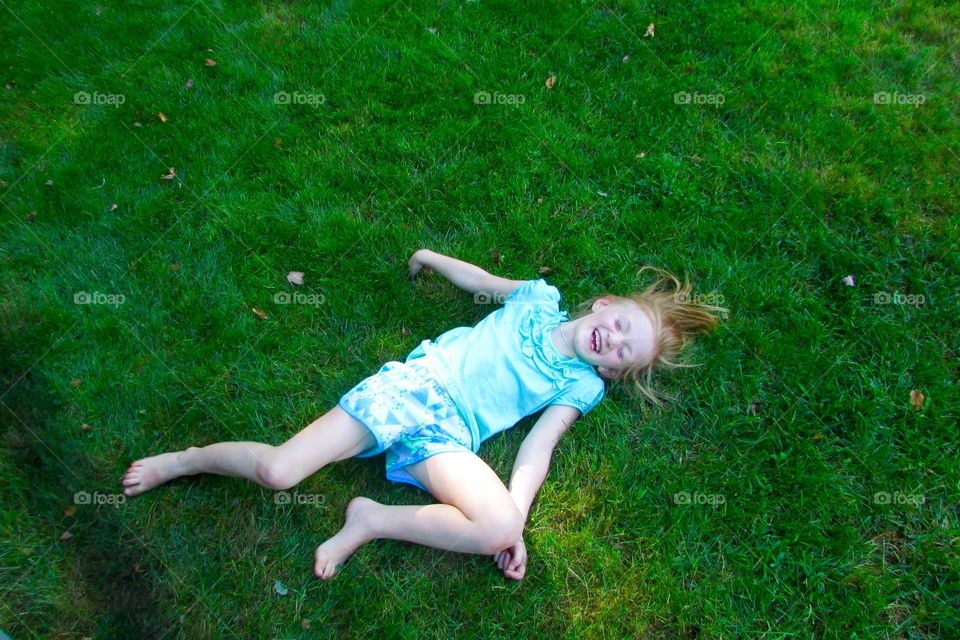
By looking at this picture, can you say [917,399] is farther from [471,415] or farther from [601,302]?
[471,415]

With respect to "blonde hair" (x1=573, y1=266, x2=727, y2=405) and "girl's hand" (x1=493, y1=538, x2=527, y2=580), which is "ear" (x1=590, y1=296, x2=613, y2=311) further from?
"girl's hand" (x1=493, y1=538, x2=527, y2=580)

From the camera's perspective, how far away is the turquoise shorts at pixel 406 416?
9.57 ft

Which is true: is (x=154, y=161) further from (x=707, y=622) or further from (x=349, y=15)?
(x=707, y=622)

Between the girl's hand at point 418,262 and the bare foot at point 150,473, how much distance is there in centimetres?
170

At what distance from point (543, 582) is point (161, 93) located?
15.1ft

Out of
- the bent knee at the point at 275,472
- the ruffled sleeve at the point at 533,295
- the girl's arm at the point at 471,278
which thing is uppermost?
the girl's arm at the point at 471,278

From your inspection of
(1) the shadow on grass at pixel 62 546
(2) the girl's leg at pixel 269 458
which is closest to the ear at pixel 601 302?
(2) the girl's leg at pixel 269 458

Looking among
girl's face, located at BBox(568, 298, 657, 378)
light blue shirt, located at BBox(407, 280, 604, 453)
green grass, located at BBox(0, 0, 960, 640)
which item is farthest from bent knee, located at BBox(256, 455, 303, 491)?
girl's face, located at BBox(568, 298, 657, 378)

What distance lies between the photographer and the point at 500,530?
2.80 metres

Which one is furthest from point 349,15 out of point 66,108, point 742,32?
point 742,32

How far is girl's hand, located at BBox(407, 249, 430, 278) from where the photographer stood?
362cm

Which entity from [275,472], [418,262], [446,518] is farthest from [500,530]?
[418,262]

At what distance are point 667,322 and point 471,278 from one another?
1.22m

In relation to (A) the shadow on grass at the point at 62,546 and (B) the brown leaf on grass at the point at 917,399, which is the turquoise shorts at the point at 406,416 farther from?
(B) the brown leaf on grass at the point at 917,399
